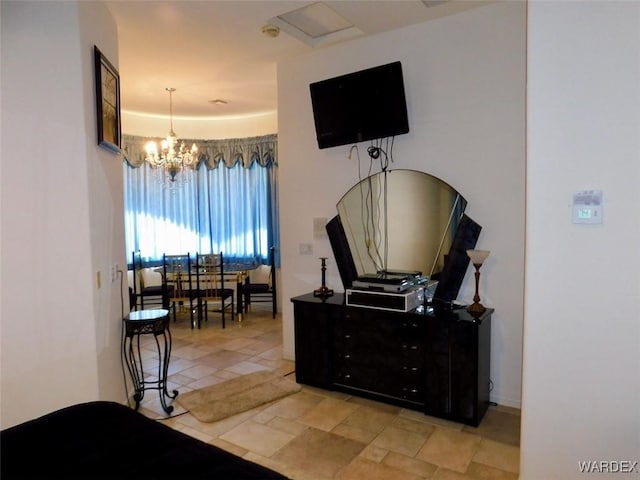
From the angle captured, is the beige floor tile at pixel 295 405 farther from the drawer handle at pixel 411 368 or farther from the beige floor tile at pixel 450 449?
the beige floor tile at pixel 450 449

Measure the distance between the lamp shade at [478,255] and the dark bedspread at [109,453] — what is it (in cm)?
214

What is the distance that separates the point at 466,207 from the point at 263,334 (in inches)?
120

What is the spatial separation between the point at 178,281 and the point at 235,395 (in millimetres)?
2926

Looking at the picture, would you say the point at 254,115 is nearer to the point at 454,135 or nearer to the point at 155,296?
the point at 155,296

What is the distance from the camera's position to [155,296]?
6.43m

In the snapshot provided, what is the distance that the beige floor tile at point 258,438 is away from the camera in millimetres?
2668

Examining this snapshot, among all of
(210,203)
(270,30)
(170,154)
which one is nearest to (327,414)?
(270,30)

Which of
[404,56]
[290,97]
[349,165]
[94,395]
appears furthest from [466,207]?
[94,395]

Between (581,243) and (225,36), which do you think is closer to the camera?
(581,243)

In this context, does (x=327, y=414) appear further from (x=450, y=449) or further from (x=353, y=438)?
(x=450, y=449)

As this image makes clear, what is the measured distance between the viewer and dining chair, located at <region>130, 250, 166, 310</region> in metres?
5.91

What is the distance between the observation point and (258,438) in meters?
2.79

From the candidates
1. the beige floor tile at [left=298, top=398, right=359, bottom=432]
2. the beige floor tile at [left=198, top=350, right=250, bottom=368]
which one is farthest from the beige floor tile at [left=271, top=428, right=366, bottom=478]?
the beige floor tile at [left=198, top=350, right=250, bottom=368]

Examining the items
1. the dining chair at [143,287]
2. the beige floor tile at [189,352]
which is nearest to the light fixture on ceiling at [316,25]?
the beige floor tile at [189,352]
